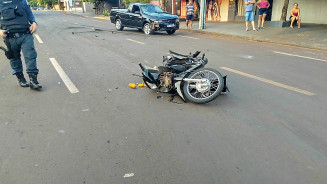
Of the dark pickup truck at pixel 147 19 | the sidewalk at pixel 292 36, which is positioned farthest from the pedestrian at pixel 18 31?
the dark pickup truck at pixel 147 19

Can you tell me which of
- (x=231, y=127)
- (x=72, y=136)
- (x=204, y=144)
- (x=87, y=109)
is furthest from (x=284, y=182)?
(x=87, y=109)

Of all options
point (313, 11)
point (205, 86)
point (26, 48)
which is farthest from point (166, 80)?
point (313, 11)

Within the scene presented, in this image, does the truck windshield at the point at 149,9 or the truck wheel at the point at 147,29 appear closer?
the truck wheel at the point at 147,29

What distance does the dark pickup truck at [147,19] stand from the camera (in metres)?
15.7

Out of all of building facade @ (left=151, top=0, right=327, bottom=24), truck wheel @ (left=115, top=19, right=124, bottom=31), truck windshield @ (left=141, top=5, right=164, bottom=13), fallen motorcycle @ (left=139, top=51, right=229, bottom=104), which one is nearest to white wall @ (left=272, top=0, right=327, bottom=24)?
building facade @ (left=151, top=0, right=327, bottom=24)

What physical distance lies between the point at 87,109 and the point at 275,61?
6.34 metres

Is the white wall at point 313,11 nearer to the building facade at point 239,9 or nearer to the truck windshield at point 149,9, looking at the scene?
the building facade at point 239,9

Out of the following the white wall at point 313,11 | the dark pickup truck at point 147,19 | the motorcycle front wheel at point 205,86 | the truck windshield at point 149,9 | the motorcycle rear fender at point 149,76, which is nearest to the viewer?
the motorcycle front wheel at point 205,86

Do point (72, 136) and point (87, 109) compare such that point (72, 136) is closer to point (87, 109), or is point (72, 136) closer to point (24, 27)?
point (87, 109)

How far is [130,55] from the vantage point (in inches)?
371

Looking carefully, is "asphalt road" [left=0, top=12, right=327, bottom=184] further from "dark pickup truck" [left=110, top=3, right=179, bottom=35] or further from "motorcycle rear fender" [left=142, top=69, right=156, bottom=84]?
"dark pickup truck" [left=110, top=3, right=179, bottom=35]

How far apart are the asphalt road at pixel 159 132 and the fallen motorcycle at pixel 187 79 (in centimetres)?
20

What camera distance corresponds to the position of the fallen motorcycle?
15.5ft

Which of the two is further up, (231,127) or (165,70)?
(165,70)
